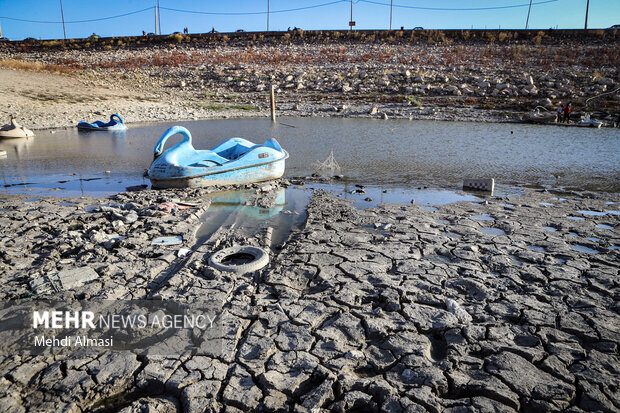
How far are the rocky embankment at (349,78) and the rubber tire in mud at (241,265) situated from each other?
60.8 feet

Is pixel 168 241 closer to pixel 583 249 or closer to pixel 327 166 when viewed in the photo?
pixel 583 249

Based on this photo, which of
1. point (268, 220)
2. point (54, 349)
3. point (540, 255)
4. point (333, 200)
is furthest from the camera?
point (333, 200)

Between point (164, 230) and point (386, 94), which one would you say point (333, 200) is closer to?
point (164, 230)

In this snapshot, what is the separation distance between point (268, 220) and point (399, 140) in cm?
1034

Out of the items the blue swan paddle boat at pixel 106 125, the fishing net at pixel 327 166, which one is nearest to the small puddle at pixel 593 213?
the fishing net at pixel 327 166

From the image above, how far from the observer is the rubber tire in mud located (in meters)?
4.77

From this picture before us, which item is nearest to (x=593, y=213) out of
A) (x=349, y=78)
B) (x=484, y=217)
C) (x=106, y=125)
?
(x=484, y=217)

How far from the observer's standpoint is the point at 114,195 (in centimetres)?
843

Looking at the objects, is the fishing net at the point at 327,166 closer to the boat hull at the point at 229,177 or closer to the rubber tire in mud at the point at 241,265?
the boat hull at the point at 229,177

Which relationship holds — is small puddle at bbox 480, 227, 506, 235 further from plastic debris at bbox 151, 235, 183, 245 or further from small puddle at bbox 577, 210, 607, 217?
plastic debris at bbox 151, 235, 183, 245

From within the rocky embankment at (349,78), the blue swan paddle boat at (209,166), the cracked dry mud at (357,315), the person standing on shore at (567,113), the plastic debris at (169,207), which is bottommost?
the cracked dry mud at (357,315)

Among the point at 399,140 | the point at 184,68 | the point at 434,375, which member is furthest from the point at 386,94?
the point at 434,375

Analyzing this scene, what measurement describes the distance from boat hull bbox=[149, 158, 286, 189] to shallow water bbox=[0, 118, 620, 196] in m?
1.37

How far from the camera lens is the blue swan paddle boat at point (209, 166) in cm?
848
